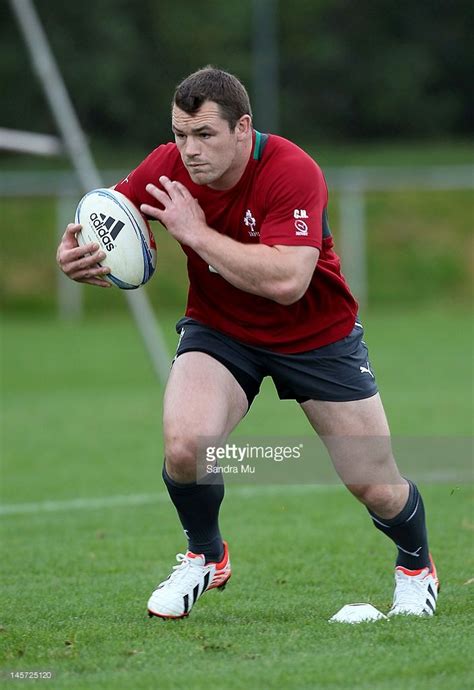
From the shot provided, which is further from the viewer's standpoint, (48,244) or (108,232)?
(48,244)

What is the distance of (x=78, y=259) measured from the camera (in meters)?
5.46

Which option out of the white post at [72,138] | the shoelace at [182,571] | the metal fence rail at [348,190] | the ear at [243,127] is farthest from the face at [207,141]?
the metal fence rail at [348,190]

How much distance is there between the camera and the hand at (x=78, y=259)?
5438 millimetres

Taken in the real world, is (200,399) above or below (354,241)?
above

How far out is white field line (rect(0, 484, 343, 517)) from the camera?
28.9 feet

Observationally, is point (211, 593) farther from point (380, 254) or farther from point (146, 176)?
point (380, 254)

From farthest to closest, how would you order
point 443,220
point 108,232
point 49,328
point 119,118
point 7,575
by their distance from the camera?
1. point 119,118
2. point 443,220
3. point 49,328
4. point 7,575
5. point 108,232

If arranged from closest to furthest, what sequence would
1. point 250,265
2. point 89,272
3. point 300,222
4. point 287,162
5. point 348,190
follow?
point 250,265 < point 300,222 < point 287,162 < point 89,272 < point 348,190

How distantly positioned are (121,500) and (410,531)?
3830 millimetres

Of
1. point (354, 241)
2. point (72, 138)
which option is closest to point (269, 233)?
point (72, 138)

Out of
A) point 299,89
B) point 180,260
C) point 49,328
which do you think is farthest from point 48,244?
point 299,89

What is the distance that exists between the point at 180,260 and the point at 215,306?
23607 mm

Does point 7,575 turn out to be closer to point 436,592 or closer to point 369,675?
point 436,592

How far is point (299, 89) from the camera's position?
162ft
